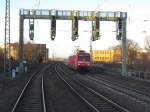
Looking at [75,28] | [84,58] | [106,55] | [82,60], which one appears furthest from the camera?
[106,55]

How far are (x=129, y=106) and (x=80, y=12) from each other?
3386 cm

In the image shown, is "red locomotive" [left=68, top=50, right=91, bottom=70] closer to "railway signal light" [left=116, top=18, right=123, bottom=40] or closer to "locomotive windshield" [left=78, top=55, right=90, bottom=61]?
"locomotive windshield" [left=78, top=55, right=90, bottom=61]

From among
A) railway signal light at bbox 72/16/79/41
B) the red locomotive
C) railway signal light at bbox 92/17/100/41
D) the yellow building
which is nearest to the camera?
railway signal light at bbox 72/16/79/41

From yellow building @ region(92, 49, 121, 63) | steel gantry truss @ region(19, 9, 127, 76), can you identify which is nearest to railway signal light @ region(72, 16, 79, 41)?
steel gantry truss @ region(19, 9, 127, 76)

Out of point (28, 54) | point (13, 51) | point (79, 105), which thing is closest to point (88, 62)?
point (79, 105)

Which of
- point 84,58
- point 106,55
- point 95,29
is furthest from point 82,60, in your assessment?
point 106,55

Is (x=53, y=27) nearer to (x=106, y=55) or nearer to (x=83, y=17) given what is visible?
(x=83, y=17)

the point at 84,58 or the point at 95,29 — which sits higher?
the point at 95,29

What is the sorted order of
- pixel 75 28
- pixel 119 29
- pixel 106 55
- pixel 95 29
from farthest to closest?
pixel 106 55 < pixel 119 29 < pixel 95 29 < pixel 75 28

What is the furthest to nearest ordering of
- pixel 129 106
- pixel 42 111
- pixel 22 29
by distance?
1. pixel 22 29
2. pixel 129 106
3. pixel 42 111

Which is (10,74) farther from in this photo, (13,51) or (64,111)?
(13,51)

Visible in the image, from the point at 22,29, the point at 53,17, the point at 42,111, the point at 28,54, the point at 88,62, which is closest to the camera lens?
the point at 42,111

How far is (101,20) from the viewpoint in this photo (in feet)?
178

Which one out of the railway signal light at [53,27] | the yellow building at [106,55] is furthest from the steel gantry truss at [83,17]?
the yellow building at [106,55]
